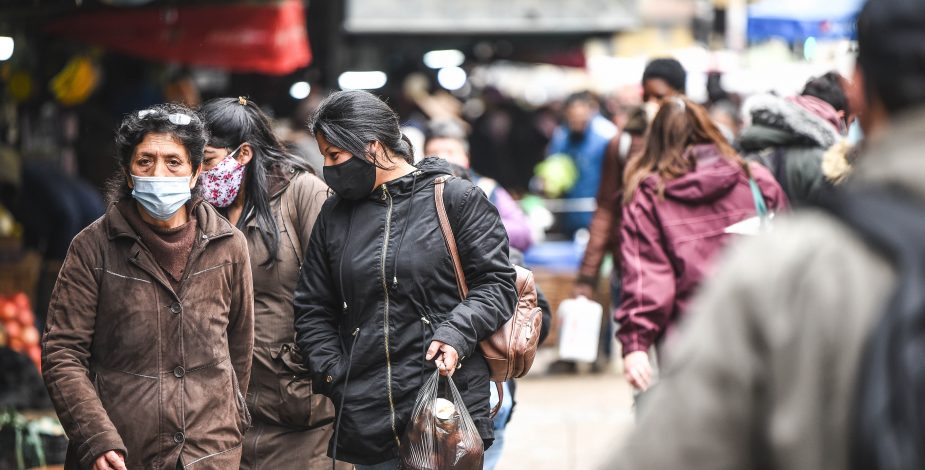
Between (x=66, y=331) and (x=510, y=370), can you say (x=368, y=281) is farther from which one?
(x=66, y=331)

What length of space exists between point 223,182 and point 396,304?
113 centimetres

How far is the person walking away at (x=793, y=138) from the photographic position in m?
6.65

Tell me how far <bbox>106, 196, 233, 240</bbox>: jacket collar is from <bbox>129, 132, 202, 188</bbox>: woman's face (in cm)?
12

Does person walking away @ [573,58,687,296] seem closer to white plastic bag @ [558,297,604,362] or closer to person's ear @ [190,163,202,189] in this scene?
white plastic bag @ [558,297,604,362]

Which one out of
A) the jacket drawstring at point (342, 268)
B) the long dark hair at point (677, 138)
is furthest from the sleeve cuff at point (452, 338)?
the long dark hair at point (677, 138)

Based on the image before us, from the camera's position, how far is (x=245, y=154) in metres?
5.52

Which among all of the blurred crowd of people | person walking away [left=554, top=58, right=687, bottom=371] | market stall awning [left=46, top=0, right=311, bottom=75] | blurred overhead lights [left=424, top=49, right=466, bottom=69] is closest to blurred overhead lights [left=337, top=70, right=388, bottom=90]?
blurred overhead lights [left=424, top=49, right=466, bottom=69]

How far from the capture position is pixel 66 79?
1157cm

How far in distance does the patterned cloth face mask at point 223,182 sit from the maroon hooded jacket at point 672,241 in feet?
5.35

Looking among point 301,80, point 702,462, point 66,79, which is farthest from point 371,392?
point 301,80

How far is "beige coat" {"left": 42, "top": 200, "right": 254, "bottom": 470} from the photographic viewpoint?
4414mm

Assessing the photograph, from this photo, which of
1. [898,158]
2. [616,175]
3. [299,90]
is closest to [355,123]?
[898,158]

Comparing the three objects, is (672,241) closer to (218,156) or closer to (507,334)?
(507,334)

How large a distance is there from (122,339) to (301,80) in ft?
35.9
